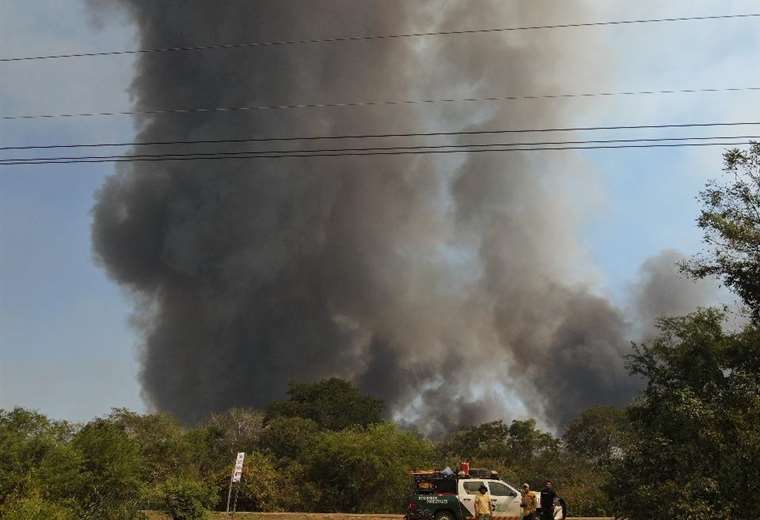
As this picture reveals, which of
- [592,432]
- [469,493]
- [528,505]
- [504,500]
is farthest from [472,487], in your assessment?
[592,432]

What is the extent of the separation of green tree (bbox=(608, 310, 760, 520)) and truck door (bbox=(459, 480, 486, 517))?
528 centimetres

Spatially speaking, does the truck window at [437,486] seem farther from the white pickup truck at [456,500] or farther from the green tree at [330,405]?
the green tree at [330,405]

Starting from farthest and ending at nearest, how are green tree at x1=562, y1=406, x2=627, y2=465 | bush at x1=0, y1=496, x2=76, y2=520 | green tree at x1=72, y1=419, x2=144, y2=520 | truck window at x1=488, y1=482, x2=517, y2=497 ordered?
green tree at x1=562, y1=406, x2=627, y2=465
green tree at x1=72, y1=419, x2=144, y2=520
truck window at x1=488, y1=482, x2=517, y2=497
bush at x1=0, y1=496, x2=76, y2=520

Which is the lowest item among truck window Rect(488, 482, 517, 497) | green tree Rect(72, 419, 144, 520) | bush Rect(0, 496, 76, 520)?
bush Rect(0, 496, 76, 520)

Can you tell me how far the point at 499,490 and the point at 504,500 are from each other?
419 millimetres

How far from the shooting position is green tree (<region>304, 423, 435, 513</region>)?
48.2 meters

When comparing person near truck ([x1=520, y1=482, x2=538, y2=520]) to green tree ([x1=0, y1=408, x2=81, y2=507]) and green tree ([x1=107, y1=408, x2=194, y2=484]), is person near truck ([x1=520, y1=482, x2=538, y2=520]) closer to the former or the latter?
green tree ([x1=0, y1=408, x2=81, y2=507])

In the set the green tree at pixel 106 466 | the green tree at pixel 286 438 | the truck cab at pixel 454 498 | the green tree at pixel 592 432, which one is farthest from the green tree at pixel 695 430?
the green tree at pixel 592 432

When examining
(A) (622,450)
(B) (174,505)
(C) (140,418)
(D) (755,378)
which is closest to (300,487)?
(C) (140,418)

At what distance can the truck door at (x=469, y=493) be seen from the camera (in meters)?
26.2

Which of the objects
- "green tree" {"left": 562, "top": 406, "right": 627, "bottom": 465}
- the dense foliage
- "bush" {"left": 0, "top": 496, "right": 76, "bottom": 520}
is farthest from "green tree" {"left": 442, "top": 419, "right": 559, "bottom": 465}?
"bush" {"left": 0, "top": 496, "right": 76, "bottom": 520}

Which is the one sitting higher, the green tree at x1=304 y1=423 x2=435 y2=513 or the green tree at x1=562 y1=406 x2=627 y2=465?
the green tree at x1=562 y1=406 x2=627 y2=465

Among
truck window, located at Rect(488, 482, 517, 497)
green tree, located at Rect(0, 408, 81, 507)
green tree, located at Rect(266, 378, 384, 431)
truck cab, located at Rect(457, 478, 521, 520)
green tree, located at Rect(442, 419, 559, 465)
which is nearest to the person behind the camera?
green tree, located at Rect(0, 408, 81, 507)

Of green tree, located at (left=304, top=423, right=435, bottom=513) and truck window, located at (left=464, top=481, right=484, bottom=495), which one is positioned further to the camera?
green tree, located at (left=304, top=423, right=435, bottom=513)
